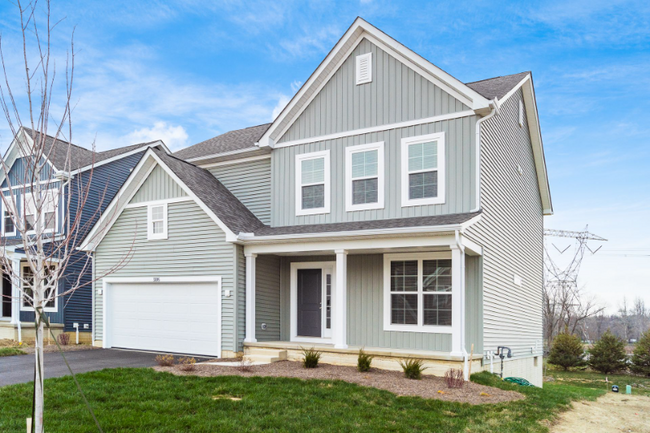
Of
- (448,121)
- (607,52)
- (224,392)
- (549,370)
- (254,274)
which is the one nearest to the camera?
(224,392)

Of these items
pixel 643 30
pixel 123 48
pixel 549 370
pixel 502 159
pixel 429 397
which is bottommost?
pixel 549 370

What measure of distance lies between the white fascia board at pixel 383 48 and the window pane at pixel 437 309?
14.4 ft

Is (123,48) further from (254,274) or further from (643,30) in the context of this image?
(643,30)

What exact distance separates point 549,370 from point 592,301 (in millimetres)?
26376

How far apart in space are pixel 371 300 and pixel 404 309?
0.88 meters

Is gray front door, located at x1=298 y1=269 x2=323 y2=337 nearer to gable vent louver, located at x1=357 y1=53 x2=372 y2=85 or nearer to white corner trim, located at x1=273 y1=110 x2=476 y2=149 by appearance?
white corner trim, located at x1=273 y1=110 x2=476 y2=149

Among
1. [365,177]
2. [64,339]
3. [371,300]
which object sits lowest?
[64,339]

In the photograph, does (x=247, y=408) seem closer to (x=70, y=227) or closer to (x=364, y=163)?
(x=364, y=163)

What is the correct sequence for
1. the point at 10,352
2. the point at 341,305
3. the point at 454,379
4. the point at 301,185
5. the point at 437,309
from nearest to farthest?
the point at 454,379, the point at 341,305, the point at 437,309, the point at 10,352, the point at 301,185

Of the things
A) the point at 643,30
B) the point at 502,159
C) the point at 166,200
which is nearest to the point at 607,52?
the point at 643,30

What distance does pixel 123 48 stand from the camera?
13.4 m

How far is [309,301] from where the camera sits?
14.3 m

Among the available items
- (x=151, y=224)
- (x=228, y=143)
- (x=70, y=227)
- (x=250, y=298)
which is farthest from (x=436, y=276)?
(x=70, y=227)

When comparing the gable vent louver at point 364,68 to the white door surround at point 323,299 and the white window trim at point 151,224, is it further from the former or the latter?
the white window trim at point 151,224
